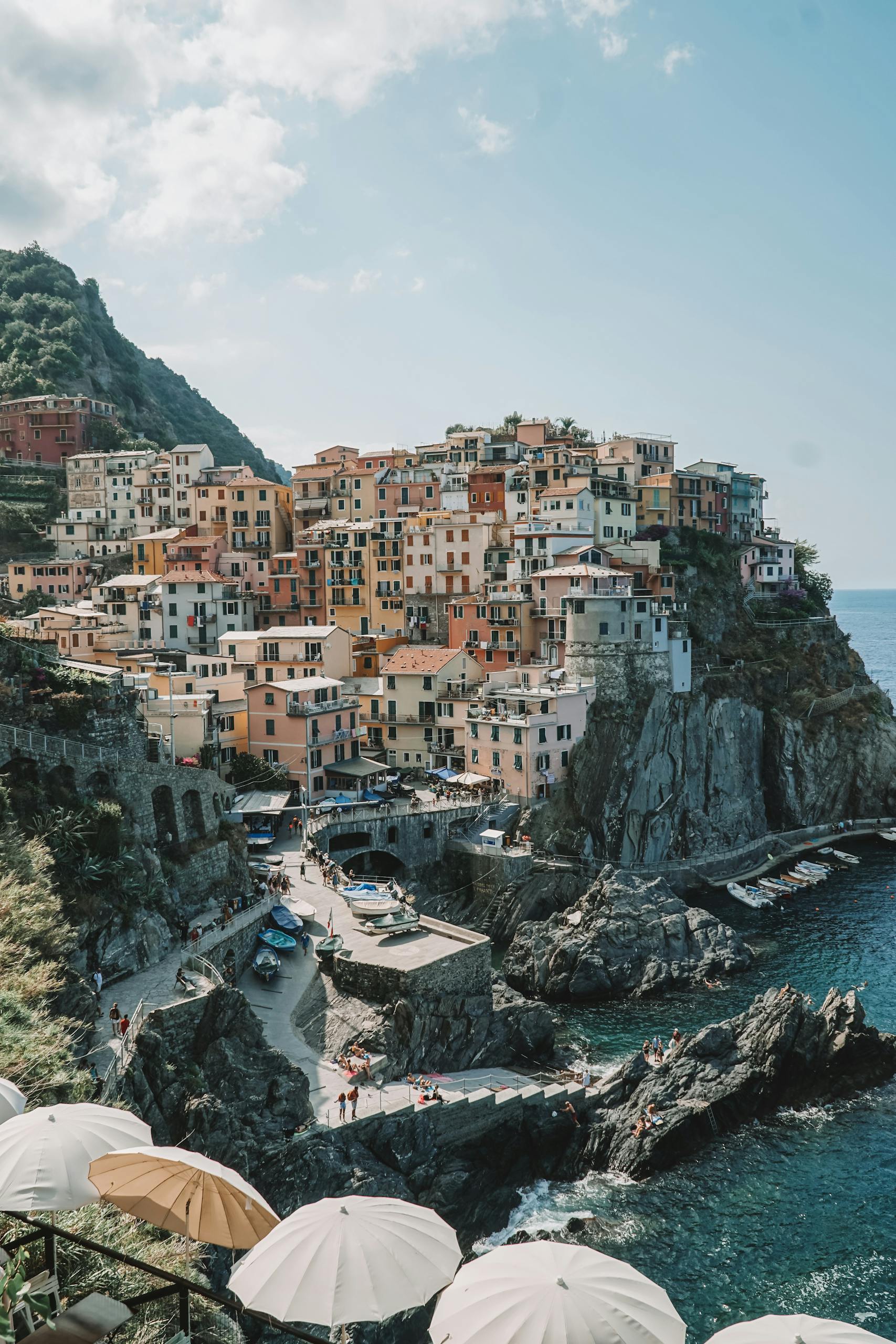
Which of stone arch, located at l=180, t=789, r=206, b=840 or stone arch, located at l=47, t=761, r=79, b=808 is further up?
stone arch, located at l=47, t=761, r=79, b=808

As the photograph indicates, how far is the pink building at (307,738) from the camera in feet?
188

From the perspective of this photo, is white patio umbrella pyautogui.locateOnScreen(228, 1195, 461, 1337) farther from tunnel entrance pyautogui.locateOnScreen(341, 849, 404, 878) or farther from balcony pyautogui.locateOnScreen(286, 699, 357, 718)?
balcony pyautogui.locateOnScreen(286, 699, 357, 718)

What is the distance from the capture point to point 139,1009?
28.5 meters

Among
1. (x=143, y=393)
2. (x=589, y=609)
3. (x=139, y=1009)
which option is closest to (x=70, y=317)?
(x=143, y=393)

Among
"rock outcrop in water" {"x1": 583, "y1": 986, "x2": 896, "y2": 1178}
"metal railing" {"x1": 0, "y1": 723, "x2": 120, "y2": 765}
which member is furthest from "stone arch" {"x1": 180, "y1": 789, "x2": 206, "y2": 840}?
"rock outcrop in water" {"x1": 583, "y1": 986, "x2": 896, "y2": 1178}

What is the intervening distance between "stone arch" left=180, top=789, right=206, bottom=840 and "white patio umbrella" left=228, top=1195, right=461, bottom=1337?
31.5 meters

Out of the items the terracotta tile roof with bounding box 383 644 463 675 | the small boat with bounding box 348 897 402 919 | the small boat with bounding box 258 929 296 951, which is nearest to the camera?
the small boat with bounding box 258 929 296 951

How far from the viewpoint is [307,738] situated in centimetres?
5694

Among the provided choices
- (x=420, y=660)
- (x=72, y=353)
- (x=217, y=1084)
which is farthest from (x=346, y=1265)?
(x=72, y=353)

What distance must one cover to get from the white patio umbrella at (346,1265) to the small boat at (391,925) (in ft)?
94.8

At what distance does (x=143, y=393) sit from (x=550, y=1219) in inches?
4530

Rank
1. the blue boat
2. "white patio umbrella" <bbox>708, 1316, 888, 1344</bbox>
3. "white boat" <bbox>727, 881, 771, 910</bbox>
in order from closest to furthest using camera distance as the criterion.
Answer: "white patio umbrella" <bbox>708, 1316, 888, 1344</bbox>
the blue boat
"white boat" <bbox>727, 881, 771, 910</bbox>

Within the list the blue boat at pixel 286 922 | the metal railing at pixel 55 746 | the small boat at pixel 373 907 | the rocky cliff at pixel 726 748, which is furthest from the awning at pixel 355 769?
the metal railing at pixel 55 746

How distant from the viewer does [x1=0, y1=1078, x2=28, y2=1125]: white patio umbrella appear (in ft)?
42.7
